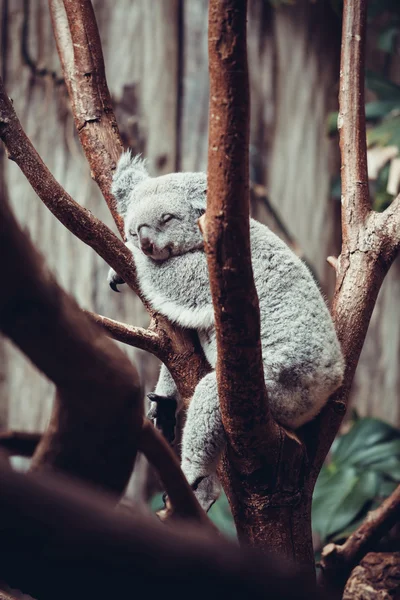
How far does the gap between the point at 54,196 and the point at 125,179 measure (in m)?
0.37

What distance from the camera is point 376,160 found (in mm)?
2842

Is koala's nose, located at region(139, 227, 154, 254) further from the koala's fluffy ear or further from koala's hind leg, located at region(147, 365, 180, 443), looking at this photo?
koala's hind leg, located at region(147, 365, 180, 443)

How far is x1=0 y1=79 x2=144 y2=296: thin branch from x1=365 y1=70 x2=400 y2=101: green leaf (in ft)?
6.27

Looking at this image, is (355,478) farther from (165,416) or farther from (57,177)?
(57,177)

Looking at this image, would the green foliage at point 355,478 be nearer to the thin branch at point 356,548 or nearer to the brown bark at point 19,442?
the thin branch at point 356,548

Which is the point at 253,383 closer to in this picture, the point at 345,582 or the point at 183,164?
the point at 345,582

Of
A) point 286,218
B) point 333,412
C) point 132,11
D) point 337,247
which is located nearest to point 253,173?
point 286,218

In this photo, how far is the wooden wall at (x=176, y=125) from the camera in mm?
3141

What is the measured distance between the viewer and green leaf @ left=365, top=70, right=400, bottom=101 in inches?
115

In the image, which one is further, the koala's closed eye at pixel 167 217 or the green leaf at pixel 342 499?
the green leaf at pixel 342 499

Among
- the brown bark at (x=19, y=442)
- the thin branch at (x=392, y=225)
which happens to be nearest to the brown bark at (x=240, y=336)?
the brown bark at (x=19, y=442)

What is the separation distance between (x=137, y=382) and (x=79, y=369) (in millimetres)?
72

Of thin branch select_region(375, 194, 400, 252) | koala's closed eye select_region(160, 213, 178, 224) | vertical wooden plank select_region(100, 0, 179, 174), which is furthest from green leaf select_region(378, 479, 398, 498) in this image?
vertical wooden plank select_region(100, 0, 179, 174)

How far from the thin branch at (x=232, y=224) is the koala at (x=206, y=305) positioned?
8.0 inches
